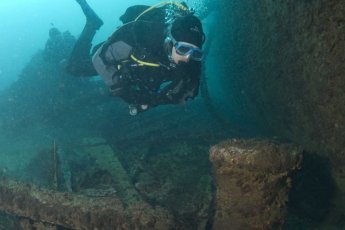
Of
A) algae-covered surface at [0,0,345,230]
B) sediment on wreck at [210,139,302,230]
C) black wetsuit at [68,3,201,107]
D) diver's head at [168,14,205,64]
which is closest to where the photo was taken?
sediment on wreck at [210,139,302,230]

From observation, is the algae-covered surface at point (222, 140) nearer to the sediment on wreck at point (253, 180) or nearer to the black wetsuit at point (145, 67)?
the sediment on wreck at point (253, 180)

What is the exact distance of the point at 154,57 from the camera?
5082 millimetres

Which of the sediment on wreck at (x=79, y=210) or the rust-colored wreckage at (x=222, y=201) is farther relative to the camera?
the sediment on wreck at (x=79, y=210)

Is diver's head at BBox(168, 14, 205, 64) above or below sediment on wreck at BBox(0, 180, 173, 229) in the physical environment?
above

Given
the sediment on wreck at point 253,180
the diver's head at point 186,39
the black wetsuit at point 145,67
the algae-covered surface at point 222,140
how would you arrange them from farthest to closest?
the black wetsuit at point 145,67, the diver's head at point 186,39, the algae-covered surface at point 222,140, the sediment on wreck at point 253,180

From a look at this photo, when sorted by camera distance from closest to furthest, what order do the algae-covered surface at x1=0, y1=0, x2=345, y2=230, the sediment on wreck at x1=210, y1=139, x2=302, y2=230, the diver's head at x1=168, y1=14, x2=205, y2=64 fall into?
the sediment on wreck at x1=210, y1=139, x2=302, y2=230 → the algae-covered surface at x1=0, y1=0, x2=345, y2=230 → the diver's head at x1=168, y1=14, x2=205, y2=64

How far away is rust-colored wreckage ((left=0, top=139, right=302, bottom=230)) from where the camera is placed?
2.87 metres

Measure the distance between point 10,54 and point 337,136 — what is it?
37307mm

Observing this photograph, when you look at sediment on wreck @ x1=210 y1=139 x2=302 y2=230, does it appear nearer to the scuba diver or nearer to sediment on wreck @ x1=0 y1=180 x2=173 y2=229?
sediment on wreck @ x1=0 y1=180 x2=173 y2=229

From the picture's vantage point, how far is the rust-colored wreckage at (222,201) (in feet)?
9.42

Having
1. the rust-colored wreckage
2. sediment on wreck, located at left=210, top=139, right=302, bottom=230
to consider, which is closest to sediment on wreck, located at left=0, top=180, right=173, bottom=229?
the rust-colored wreckage

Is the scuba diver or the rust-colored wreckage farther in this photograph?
the scuba diver

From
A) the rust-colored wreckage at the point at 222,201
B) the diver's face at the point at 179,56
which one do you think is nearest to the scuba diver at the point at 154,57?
the diver's face at the point at 179,56

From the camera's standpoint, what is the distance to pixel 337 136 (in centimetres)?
380
